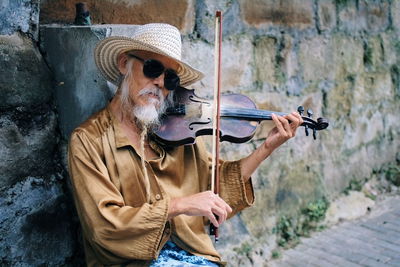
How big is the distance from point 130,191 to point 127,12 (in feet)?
3.22

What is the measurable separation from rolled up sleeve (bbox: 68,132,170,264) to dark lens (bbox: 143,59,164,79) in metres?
0.37

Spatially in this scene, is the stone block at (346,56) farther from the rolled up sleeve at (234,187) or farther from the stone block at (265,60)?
the rolled up sleeve at (234,187)

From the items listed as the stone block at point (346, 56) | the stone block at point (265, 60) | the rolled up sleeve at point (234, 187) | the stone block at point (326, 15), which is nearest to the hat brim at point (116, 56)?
the rolled up sleeve at point (234, 187)

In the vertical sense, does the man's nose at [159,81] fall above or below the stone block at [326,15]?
below

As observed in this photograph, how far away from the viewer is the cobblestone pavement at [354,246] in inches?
123

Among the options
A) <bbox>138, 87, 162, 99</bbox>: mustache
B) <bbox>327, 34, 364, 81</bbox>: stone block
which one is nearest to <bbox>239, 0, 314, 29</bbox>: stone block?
<bbox>327, 34, 364, 81</bbox>: stone block

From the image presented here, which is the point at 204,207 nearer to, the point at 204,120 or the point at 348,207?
the point at 204,120

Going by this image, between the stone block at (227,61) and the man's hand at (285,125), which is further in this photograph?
the stone block at (227,61)

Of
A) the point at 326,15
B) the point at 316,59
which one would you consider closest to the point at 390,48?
the point at 326,15

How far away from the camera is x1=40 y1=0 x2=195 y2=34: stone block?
90.0 inches

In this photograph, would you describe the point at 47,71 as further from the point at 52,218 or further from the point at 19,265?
the point at 19,265

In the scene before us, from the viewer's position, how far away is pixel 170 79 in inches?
79.2

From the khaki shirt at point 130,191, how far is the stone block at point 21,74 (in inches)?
11.7

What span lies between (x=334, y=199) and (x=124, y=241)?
2.40 meters
